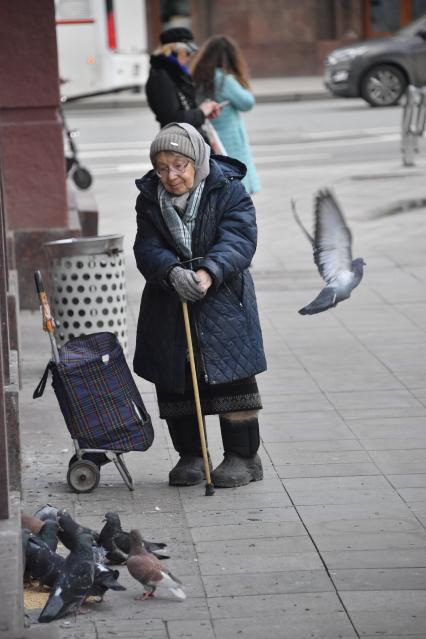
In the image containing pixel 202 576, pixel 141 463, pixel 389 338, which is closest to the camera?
pixel 202 576

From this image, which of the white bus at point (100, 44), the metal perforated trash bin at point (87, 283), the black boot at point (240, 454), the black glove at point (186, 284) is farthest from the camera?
the white bus at point (100, 44)

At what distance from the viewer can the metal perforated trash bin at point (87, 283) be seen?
8055 mm

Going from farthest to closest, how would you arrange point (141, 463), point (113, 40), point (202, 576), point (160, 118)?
1. point (113, 40)
2. point (160, 118)
3. point (141, 463)
4. point (202, 576)

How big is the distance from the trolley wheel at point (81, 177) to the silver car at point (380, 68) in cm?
1116

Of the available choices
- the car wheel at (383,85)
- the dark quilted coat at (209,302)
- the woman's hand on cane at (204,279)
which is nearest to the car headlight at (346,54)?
the car wheel at (383,85)

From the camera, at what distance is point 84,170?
16.0 metres

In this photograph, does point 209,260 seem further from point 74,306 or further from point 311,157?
point 311,157

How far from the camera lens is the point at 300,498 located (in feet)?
19.5

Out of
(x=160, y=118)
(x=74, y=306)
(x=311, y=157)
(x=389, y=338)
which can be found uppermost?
(x=160, y=118)

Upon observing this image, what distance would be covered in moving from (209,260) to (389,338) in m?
3.46

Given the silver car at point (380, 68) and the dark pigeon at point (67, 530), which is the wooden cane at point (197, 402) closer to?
the dark pigeon at point (67, 530)

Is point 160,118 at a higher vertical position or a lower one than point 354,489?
higher

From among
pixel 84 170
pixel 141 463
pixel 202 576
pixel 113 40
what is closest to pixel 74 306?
pixel 141 463

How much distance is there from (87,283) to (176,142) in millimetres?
2387
